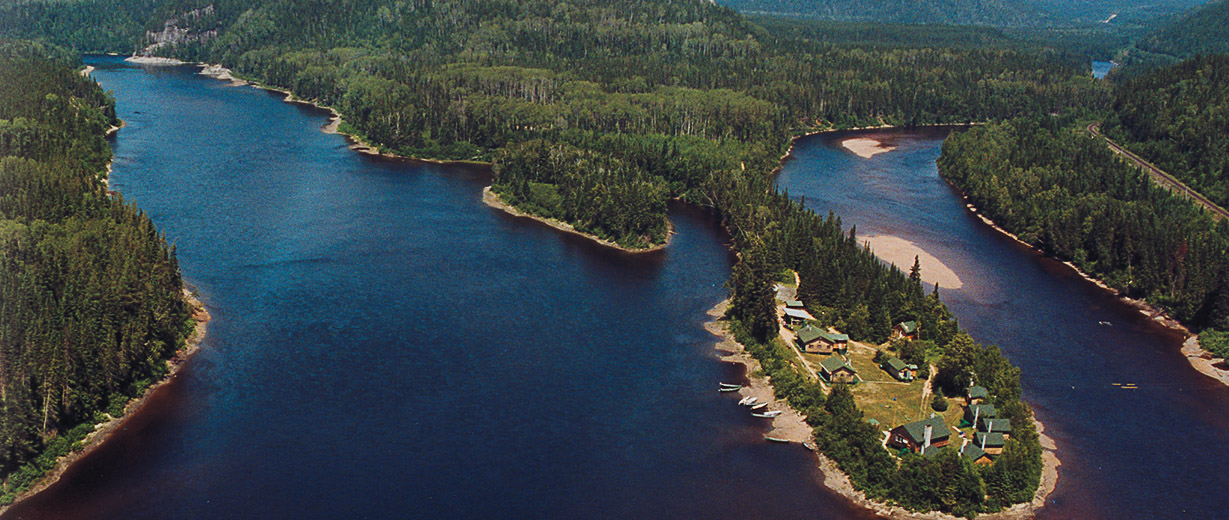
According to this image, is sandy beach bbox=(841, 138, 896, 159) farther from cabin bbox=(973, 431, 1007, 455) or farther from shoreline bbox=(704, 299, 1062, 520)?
cabin bbox=(973, 431, 1007, 455)

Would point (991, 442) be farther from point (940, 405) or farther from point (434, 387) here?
point (434, 387)

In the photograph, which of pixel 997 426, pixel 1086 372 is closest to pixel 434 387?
pixel 997 426

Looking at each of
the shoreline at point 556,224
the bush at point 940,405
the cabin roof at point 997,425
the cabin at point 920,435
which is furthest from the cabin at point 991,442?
the shoreline at point 556,224

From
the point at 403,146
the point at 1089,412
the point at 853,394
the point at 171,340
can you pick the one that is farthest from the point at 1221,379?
the point at 403,146

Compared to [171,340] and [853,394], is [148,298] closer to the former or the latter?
[171,340]

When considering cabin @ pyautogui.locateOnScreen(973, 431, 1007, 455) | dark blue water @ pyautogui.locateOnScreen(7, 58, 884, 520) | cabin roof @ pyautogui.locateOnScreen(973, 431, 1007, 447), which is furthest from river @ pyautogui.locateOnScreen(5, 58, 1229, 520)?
cabin roof @ pyautogui.locateOnScreen(973, 431, 1007, 447)
